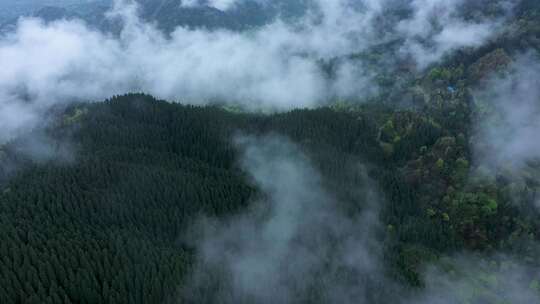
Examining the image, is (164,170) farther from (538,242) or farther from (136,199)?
(538,242)

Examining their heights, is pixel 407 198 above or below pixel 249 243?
above

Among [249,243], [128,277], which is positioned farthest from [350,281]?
[128,277]

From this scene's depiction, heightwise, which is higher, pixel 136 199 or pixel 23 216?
pixel 136 199

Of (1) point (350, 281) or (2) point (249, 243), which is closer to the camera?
(1) point (350, 281)

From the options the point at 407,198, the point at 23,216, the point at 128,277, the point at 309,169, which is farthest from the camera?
the point at 309,169

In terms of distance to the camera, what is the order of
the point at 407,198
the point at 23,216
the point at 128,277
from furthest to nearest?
1. the point at 407,198
2. the point at 23,216
3. the point at 128,277

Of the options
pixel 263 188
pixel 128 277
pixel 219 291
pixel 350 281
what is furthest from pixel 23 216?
pixel 350 281

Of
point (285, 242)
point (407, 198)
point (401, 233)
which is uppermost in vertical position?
point (407, 198)

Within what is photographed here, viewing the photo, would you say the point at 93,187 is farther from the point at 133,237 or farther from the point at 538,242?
the point at 538,242

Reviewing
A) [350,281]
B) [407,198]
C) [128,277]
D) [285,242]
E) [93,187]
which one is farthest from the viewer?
[407,198]
